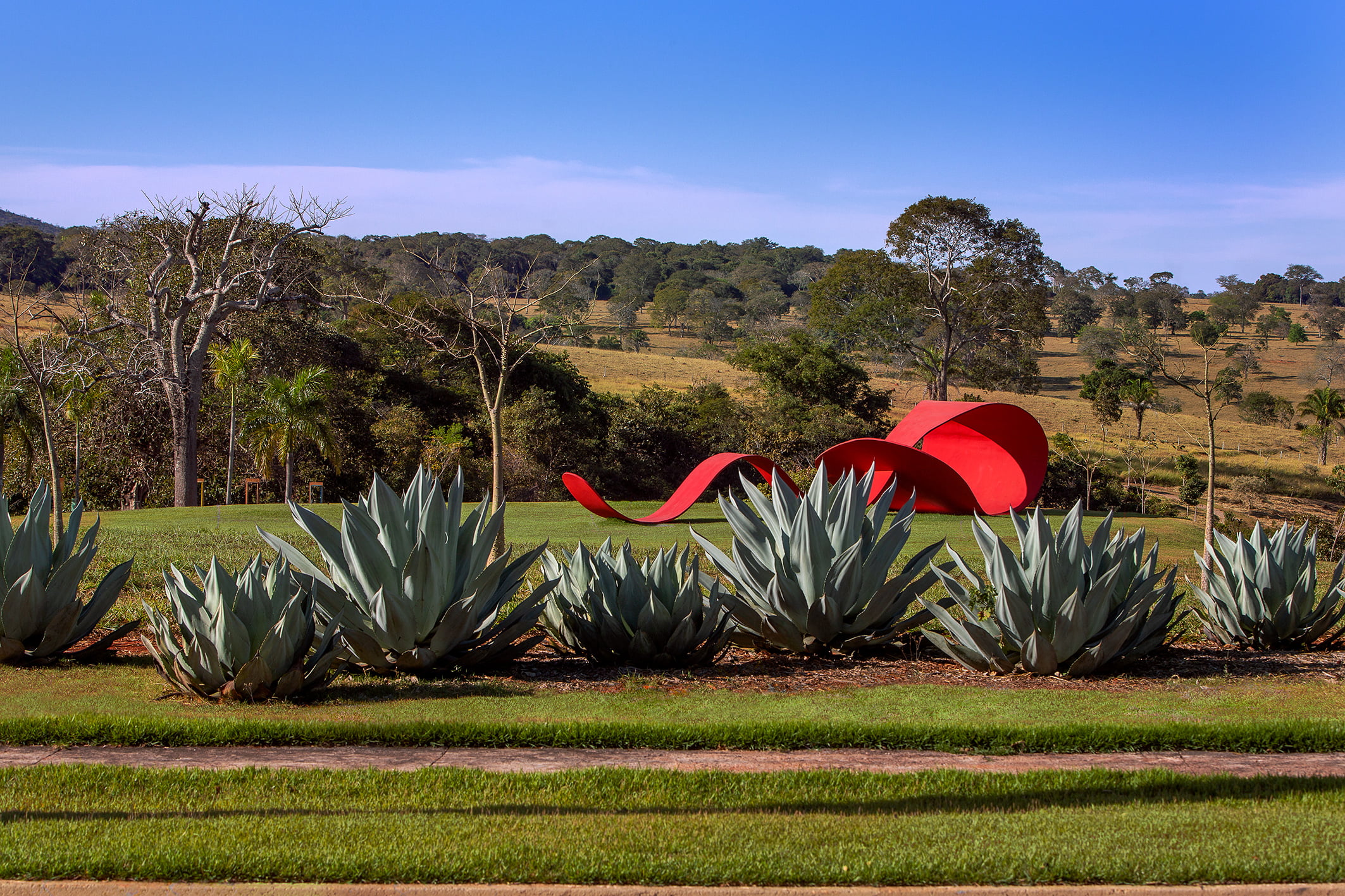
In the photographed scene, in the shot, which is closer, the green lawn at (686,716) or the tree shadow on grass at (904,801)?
the tree shadow on grass at (904,801)

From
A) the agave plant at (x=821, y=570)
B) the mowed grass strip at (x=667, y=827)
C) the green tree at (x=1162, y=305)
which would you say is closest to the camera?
the mowed grass strip at (x=667, y=827)

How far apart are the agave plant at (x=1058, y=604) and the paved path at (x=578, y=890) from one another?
3.35 metres

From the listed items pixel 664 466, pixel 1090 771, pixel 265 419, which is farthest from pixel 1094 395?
pixel 1090 771

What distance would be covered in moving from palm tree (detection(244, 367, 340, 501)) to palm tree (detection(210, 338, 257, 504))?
1.12 m

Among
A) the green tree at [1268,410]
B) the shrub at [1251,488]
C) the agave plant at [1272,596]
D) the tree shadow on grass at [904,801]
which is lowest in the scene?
the shrub at [1251,488]

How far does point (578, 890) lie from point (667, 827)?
2.30 ft

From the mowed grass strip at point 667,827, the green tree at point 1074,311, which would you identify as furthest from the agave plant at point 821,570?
the green tree at point 1074,311

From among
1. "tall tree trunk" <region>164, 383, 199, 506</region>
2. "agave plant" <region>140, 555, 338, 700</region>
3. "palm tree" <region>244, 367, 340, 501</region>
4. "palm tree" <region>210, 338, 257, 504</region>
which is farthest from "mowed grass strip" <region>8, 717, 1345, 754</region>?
"palm tree" <region>210, 338, 257, 504</region>

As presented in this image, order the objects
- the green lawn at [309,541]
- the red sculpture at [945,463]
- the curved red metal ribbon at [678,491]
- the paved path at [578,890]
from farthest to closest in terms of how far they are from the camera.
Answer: the red sculpture at [945,463] < the curved red metal ribbon at [678,491] < the green lawn at [309,541] < the paved path at [578,890]

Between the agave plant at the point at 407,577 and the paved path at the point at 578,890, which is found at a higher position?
the agave plant at the point at 407,577

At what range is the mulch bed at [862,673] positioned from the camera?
7.34 m

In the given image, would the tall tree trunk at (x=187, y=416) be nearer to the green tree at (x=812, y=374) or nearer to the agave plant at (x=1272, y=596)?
the green tree at (x=812, y=374)

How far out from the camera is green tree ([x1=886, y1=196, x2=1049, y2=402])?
4791cm

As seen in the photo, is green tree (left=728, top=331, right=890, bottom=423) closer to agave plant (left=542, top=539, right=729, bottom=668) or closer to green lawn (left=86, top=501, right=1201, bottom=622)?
green lawn (left=86, top=501, right=1201, bottom=622)
